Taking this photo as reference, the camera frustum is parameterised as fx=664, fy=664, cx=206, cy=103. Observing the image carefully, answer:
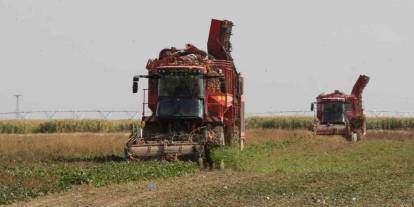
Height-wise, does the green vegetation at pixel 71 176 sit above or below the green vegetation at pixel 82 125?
below

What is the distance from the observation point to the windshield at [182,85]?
2273cm

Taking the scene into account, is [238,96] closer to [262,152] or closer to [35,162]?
[262,152]

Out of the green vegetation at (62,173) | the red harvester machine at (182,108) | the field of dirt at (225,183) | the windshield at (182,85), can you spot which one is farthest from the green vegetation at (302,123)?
the green vegetation at (62,173)

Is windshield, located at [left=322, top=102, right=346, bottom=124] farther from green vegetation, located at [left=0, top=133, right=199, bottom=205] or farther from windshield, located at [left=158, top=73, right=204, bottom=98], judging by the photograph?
green vegetation, located at [left=0, top=133, right=199, bottom=205]

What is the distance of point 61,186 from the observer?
1469 cm

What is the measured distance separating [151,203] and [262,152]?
1509 centimetres

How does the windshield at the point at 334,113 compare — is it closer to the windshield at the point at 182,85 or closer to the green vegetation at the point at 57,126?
the green vegetation at the point at 57,126

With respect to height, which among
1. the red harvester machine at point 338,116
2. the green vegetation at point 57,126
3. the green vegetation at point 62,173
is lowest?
the green vegetation at point 62,173

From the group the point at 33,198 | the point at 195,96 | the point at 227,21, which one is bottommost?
the point at 33,198

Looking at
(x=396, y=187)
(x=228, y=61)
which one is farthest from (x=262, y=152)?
(x=396, y=187)

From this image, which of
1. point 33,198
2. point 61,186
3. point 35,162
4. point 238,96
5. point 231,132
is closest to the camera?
point 33,198

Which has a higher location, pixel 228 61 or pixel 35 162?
pixel 228 61

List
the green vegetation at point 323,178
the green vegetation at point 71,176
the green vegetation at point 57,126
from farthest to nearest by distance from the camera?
the green vegetation at point 57,126, the green vegetation at point 71,176, the green vegetation at point 323,178

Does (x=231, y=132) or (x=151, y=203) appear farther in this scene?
(x=231, y=132)
